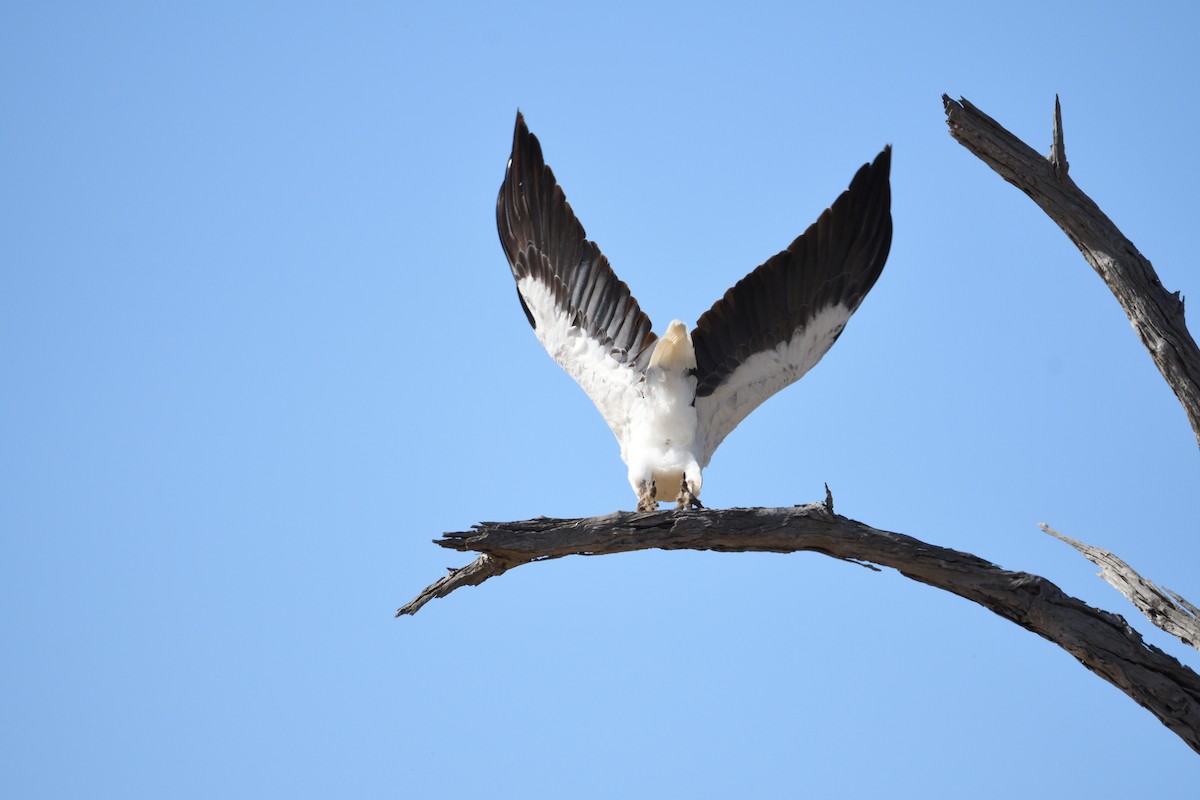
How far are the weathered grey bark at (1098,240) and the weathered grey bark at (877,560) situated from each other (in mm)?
1106

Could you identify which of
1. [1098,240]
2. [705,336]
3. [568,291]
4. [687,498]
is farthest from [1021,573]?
[568,291]

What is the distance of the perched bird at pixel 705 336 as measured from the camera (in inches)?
278

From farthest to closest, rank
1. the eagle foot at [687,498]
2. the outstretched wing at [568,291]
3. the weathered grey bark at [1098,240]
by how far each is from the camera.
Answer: the outstretched wing at [568,291] → the eagle foot at [687,498] → the weathered grey bark at [1098,240]

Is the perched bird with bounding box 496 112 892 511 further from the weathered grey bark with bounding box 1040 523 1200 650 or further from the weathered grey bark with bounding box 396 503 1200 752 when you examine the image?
the weathered grey bark with bounding box 1040 523 1200 650

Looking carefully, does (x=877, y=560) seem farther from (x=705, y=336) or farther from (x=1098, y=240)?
(x=705, y=336)

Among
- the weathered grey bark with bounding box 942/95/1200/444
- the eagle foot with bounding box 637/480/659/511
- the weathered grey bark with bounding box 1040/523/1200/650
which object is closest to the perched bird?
the eagle foot with bounding box 637/480/659/511

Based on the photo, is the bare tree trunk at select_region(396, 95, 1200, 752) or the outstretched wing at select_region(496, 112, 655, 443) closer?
the bare tree trunk at select_region(396, 95, 1200, 752)

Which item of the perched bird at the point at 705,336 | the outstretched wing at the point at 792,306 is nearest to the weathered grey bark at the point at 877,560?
the perched bird at the point at 705,336

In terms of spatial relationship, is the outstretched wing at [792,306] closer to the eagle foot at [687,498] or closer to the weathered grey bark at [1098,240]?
the eagle foot at [687,498]

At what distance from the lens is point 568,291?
736cm

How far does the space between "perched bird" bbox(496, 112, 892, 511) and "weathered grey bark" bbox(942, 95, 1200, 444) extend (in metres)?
1.53

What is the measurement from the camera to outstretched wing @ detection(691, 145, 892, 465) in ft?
23.4

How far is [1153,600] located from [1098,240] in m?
1.63

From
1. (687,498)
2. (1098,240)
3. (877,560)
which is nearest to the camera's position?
(877,560)
